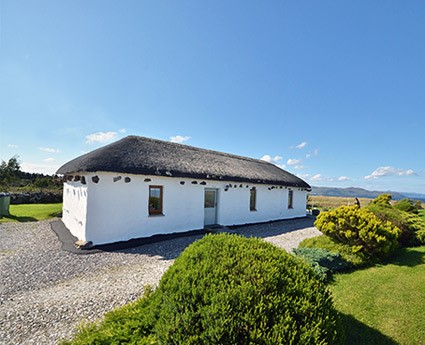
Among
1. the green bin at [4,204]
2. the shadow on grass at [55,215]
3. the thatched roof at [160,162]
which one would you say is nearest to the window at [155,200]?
the thatched roof at [160,162]

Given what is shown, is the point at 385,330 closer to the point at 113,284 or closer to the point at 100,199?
the point at 113,284

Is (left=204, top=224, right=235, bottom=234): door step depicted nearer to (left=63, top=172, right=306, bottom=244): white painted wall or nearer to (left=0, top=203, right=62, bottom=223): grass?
(left=63, top=172, right=306, bottom=244): white painted wall

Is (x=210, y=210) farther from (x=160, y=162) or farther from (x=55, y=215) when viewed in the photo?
(x=55, y=215)

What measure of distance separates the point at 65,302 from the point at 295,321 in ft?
15.5

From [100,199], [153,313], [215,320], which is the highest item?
[100,199]

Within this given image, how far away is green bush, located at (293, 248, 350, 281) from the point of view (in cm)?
645

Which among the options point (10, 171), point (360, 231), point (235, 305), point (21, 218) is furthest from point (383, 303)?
point (10, 171)

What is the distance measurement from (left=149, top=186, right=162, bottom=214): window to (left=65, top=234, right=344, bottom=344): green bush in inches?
284

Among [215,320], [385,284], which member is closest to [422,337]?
[385,284]

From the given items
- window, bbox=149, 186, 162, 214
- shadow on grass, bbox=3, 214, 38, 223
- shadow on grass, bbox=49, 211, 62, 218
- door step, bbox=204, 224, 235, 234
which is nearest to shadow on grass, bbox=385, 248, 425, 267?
door step, bbox=204, 224, 235, 234

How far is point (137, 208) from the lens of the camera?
9.66 metres

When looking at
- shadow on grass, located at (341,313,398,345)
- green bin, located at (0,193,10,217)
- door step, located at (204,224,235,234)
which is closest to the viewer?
shadow on grass, located at (341,313,398,345)

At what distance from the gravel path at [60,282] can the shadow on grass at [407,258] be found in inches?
140

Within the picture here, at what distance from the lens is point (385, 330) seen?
13.1ft
